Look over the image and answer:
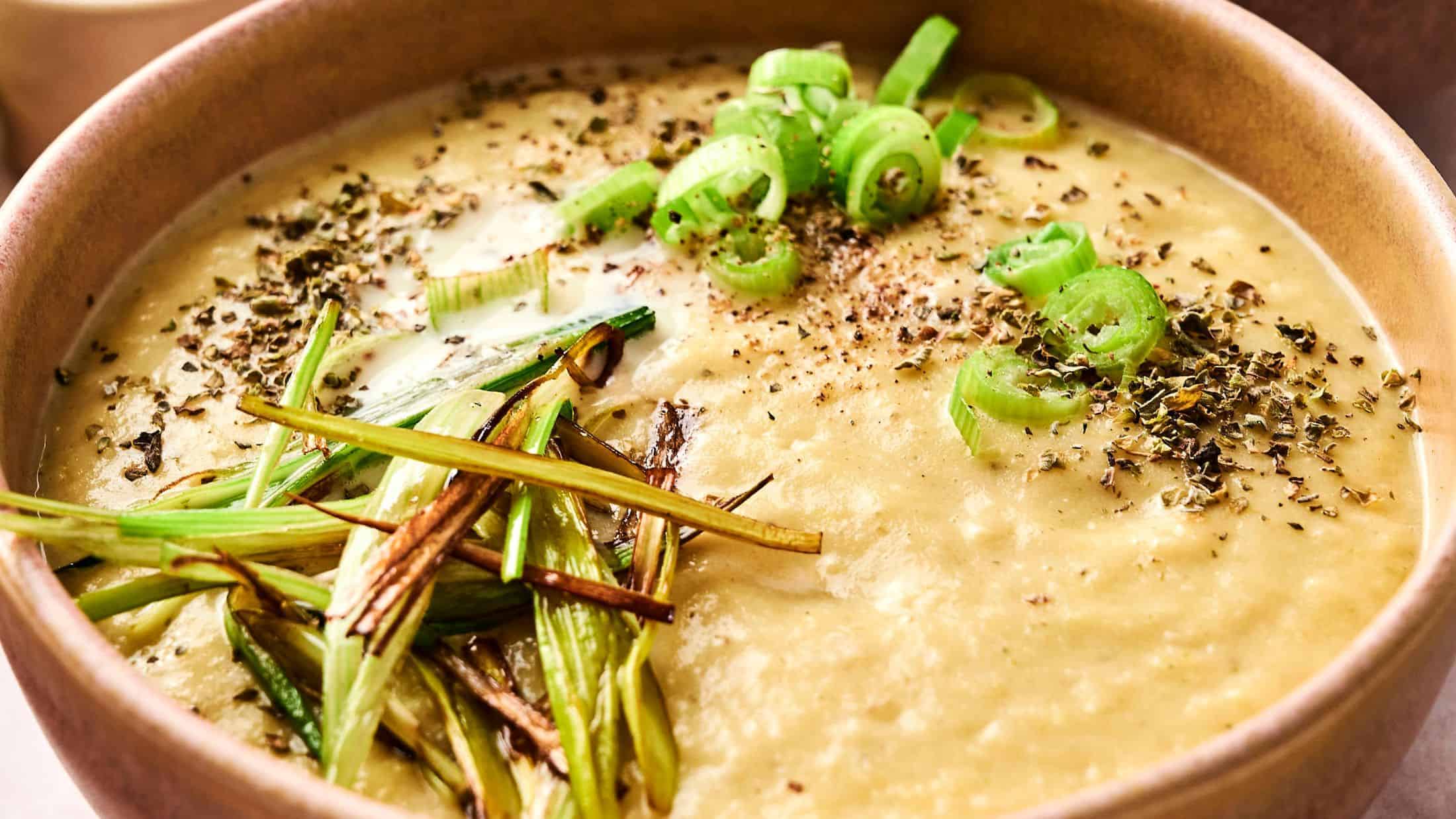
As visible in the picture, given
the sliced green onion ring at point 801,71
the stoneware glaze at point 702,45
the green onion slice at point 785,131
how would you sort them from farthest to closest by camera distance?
the sliced green onion ring at point 801,71 → the green onion slice at point 785,131 → the stoneware glaze at point 702,45

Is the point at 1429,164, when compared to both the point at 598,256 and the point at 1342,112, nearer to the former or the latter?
the point at 1342,112

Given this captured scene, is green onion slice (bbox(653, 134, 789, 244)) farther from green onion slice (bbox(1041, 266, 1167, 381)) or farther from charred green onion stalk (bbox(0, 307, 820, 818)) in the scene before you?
charred green onion stalk (bbox(0, 307, 820, 818))

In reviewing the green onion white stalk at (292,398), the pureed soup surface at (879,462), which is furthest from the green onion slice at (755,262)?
the green onion white stalk at (292,398)

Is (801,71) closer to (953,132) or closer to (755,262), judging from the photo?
(953,132)

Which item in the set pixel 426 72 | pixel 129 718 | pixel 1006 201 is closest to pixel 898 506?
pixel 1006 201

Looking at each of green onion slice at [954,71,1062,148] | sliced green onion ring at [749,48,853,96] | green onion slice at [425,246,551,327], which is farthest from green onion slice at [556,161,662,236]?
green onion slice at [954,71,1062,148]

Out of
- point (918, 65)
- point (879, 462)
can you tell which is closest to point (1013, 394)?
point (879, 462)

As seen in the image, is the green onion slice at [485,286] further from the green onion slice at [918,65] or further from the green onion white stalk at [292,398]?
the green onion slice at [918,65]
